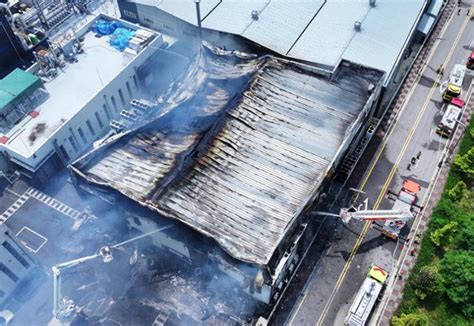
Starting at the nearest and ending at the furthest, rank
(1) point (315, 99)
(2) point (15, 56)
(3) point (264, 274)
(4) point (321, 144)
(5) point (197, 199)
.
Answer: (3) point (264, 274) < (5) point (197, 199) < (4) point (321, 144) < (1) point (315, 99) < (2) point (15, 56)

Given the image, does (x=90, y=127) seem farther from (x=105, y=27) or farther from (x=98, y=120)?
(x=105, y=27)

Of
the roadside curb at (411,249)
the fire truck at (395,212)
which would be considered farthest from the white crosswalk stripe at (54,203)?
the roadside curb at (411,249)

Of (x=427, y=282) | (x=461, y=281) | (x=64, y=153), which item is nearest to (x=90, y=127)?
(x=64, y=153)

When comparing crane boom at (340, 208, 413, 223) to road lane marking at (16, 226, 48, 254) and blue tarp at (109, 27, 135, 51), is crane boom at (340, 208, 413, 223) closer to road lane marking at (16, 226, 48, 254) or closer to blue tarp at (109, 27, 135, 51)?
road lane marking at (16, 226, 48, 254)

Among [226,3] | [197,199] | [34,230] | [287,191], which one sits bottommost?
[34,230]

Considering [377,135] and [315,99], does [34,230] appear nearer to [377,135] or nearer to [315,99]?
[315,99]

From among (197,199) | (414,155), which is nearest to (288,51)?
(414,155)

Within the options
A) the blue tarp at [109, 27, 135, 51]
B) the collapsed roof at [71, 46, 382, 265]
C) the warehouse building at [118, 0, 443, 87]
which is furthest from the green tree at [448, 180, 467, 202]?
the blue tarp at [109, 27, 135, 51]
